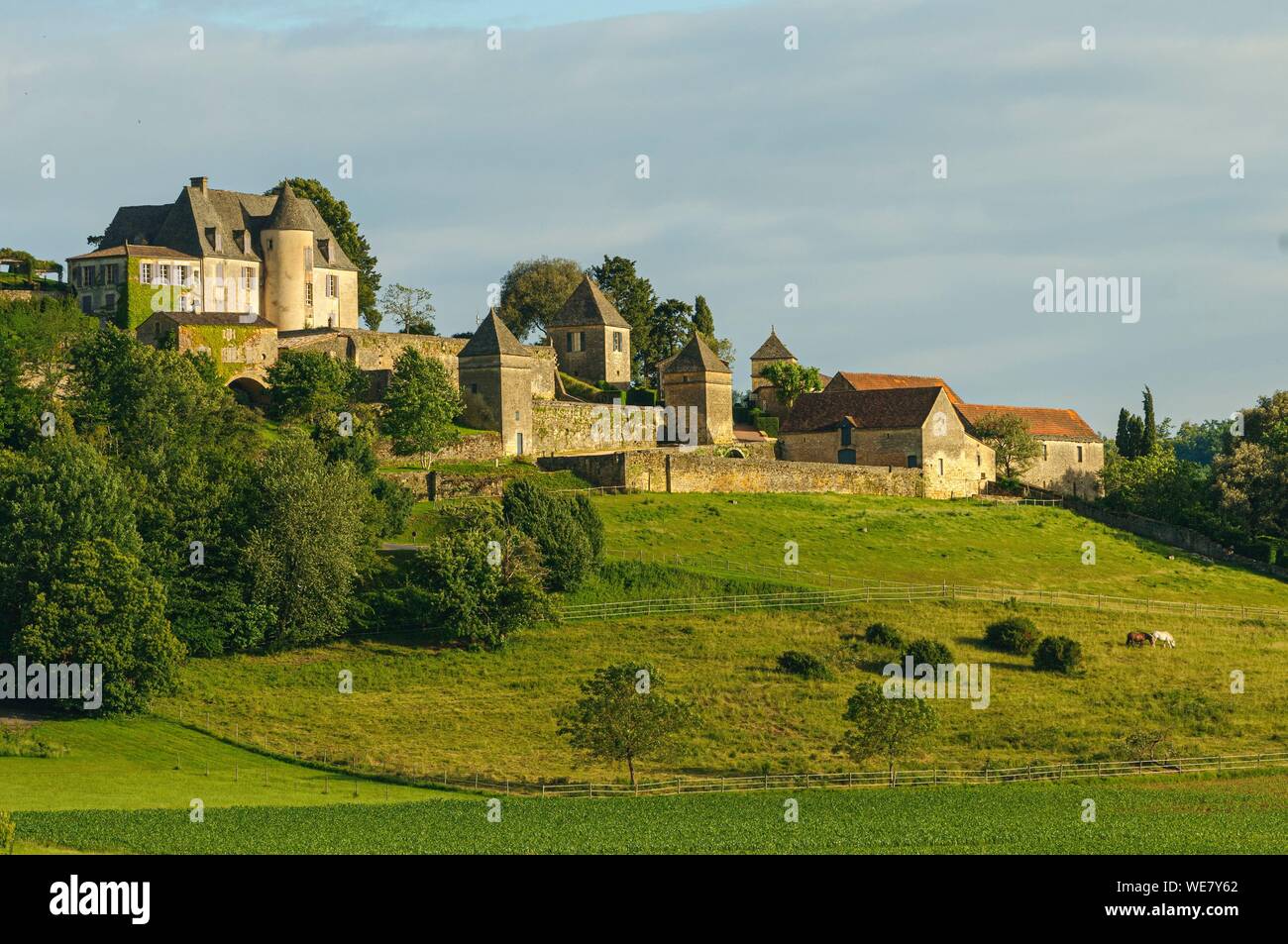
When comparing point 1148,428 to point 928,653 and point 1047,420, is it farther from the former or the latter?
point 928,653

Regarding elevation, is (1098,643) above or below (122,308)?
below

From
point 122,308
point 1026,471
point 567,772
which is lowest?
point 567,772

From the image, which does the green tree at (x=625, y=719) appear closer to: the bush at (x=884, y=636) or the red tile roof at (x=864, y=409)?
the bush at (x=884, y=636)

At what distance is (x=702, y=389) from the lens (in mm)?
90812

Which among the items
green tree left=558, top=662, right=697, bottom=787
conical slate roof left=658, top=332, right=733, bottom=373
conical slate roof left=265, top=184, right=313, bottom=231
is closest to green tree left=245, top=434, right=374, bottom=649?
green tree left=558, top=662, right=697, bottom=787

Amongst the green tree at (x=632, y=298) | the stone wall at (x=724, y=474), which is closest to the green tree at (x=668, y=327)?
the green tree at (x=632, y=298)

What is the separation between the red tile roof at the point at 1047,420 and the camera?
98.8 metres

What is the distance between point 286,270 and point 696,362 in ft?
65.3

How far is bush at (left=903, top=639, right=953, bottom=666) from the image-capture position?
59.1 m

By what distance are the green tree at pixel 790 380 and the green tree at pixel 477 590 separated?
40021 mm
